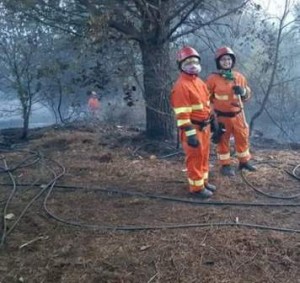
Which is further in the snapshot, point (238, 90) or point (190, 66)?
point (238, 90)

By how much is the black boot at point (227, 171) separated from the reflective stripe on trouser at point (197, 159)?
92 centimetres

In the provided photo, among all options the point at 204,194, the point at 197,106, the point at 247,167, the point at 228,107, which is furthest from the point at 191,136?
the point at 247,167

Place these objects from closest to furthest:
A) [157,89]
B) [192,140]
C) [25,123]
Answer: [192,140]
[157,89]
[25,123]

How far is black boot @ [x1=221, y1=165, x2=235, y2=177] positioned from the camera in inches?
235

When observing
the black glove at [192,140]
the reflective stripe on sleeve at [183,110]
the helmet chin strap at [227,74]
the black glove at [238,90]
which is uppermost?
the helmet chin strap at [227,74]

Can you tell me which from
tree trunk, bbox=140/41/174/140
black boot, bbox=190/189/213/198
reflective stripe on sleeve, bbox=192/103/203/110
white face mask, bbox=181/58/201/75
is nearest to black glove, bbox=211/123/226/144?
reflective stripe on sleeve, bbox=192/103/203/110

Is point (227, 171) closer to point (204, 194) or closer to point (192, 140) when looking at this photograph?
point (204, 194)

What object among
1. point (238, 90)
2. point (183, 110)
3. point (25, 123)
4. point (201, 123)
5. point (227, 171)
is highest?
point (238, 90)

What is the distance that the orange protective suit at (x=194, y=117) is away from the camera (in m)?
4.88

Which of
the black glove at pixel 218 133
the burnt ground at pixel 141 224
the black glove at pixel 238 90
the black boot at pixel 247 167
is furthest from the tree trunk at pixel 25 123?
the black glove at pixel 238 90

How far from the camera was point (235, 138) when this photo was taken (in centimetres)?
593

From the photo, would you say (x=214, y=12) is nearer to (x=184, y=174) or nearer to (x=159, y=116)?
(x=159, y=116)

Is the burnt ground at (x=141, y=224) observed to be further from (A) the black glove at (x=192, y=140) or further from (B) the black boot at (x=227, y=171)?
(A) the black glove at (x=192, y=140)

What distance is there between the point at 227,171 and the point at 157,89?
8.77ft
